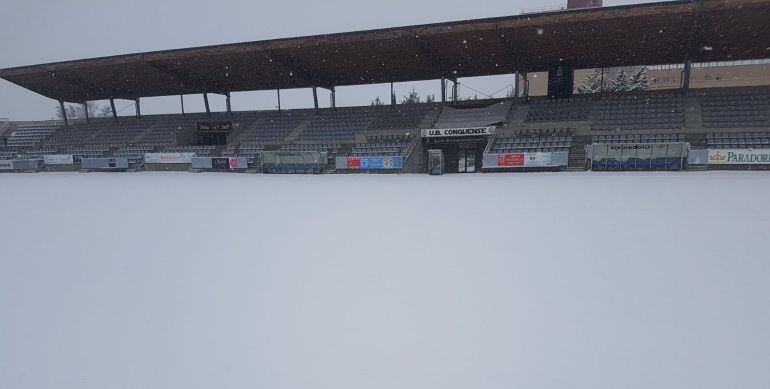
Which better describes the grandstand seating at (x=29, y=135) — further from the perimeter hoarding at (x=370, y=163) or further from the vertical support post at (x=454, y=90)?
the vertical support post at (x=454, y=90)

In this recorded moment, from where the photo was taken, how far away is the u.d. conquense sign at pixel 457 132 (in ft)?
81.5

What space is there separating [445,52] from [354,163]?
1036 cm

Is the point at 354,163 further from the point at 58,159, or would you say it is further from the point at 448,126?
the point at 58,159

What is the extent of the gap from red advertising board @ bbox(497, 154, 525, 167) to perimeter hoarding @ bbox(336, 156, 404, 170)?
6.05 m

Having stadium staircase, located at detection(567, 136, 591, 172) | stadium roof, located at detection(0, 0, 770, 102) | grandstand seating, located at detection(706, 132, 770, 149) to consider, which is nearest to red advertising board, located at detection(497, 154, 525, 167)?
stadium staircase, located at detection(567, 136, 591, 172)

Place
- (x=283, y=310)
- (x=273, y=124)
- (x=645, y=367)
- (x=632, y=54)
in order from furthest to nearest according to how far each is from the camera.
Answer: (x=273, y=124), (x=632, y=54), (x=283, y=310), (x=645, y=367)

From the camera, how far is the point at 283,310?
12.0 feet

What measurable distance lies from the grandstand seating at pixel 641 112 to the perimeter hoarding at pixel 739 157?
428 centimetres

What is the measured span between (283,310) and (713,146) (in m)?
24.6

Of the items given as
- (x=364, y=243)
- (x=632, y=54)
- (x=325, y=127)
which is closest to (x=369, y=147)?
(x=325, y=127)

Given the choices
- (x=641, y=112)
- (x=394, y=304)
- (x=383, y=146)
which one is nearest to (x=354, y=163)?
(x=383, y=146)

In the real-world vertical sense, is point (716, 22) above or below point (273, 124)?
above

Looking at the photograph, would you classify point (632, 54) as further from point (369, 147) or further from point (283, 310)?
point (283, 310)

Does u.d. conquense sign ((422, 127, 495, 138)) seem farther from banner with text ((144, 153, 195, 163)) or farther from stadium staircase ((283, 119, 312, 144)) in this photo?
banner with text ((144, 153, 195, 163))
